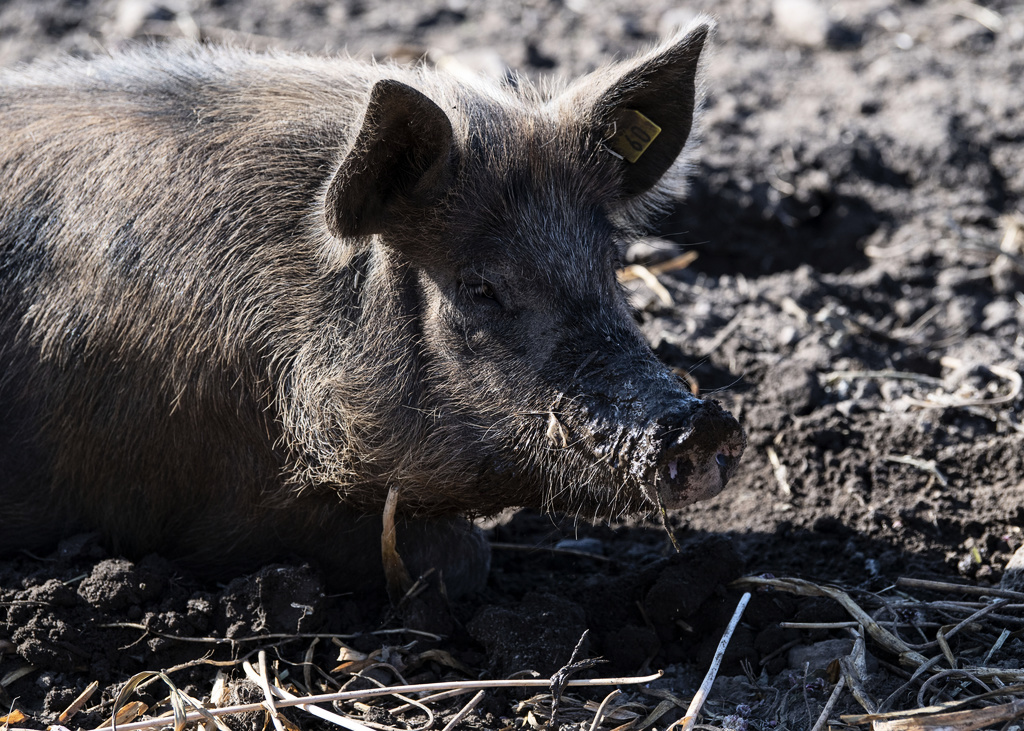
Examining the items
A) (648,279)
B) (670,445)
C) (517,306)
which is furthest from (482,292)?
(648,279)

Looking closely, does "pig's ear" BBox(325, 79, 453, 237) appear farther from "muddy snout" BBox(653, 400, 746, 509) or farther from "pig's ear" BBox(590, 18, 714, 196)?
"muddy snout" BBox(653, 400, 746, 509)

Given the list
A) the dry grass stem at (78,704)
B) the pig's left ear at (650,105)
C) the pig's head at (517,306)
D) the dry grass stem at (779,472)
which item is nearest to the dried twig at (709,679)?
the pig's head at (517,306)

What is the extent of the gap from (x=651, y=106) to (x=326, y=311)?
1.46 meters

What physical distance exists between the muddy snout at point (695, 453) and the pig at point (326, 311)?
0.02m

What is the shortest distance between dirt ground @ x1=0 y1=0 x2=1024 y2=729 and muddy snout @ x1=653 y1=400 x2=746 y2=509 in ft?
2.29

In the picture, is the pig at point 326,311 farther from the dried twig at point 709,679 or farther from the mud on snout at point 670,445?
the dried twig at point 709,679

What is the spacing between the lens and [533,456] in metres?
3.70

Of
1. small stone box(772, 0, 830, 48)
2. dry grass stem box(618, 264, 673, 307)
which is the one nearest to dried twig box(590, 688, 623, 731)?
dry grass stem box(618, 264, 673, 307)

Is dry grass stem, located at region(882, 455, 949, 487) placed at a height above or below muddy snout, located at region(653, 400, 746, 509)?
below

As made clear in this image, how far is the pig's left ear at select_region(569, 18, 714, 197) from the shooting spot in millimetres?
4059

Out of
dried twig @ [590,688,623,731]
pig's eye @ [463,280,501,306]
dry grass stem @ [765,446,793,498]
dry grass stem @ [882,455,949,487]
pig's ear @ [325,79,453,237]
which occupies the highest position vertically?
pig's ear @ [325,79,453,237]

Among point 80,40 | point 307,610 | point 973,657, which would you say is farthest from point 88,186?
point 80,40

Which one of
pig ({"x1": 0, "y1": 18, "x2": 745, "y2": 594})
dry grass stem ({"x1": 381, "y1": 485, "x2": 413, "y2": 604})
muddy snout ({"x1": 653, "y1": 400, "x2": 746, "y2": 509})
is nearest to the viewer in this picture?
muddy snout ({"x1": 653, "y1": 400, "x2": 746, "y2": 509})

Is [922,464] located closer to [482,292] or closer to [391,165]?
[482,292]
